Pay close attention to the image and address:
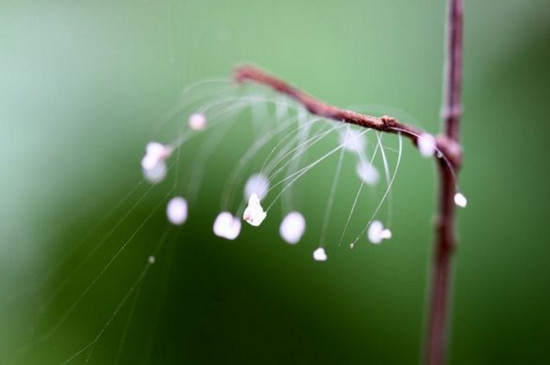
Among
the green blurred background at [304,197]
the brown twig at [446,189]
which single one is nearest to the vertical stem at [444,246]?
the brown twig at [446,189]

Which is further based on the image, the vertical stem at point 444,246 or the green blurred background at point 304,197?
the green blurred background at point 304,197

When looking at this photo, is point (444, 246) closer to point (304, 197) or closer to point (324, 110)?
point (324, 110)

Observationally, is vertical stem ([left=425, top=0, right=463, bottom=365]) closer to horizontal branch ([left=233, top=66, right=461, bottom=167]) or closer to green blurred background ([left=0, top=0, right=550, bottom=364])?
horizontal branch ([left=233, top=66, right=461, bottom=167])

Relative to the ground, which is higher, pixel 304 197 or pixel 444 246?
pixel 304 197

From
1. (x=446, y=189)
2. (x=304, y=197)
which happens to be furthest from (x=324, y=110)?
(x=304, y=197)

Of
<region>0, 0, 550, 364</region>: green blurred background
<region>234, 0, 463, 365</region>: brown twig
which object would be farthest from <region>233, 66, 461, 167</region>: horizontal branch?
<region>0, 0, 550, 364</region>: green blurred background

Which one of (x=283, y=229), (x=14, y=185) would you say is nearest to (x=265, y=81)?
(x=283, y=229)

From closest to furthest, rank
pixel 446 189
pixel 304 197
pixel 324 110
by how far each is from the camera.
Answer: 1. pixel 324 110
2. pixel 446 189
3. pixel 304 197

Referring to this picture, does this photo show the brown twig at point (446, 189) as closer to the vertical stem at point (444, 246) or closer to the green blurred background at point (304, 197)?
the vertical stem at point (444, 246)
